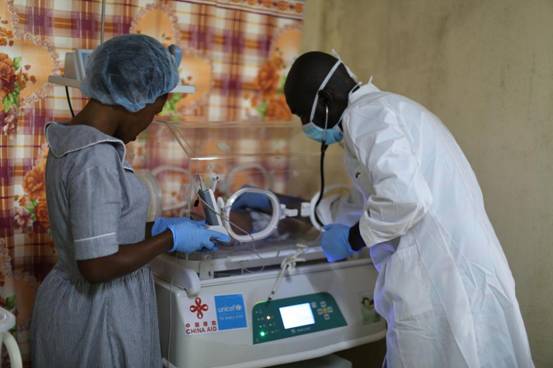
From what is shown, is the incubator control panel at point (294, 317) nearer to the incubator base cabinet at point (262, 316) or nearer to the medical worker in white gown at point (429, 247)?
the incubator base cabinet at point (262, 316)

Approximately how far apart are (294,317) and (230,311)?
0.61 feet

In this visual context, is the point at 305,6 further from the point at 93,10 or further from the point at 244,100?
the point at 93,10

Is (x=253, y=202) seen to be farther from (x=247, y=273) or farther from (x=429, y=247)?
(x=429, y=247)

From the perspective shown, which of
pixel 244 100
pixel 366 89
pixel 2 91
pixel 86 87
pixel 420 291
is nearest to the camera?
pixel 86 87

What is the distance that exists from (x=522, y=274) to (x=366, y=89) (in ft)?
2.29

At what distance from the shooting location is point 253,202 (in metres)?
1.74

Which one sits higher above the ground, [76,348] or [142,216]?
[142,216]

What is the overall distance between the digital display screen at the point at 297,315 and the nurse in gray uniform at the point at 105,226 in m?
0.32

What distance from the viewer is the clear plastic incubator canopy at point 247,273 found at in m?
1.44

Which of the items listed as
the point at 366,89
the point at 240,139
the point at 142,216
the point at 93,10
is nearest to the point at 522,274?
the point at 366,89

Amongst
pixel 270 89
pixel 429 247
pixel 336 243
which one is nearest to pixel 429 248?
pixel 429 247

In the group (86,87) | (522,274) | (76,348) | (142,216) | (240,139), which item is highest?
(86,87)

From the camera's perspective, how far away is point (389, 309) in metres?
1.52

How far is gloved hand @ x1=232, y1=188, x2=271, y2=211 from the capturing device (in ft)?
5.69
